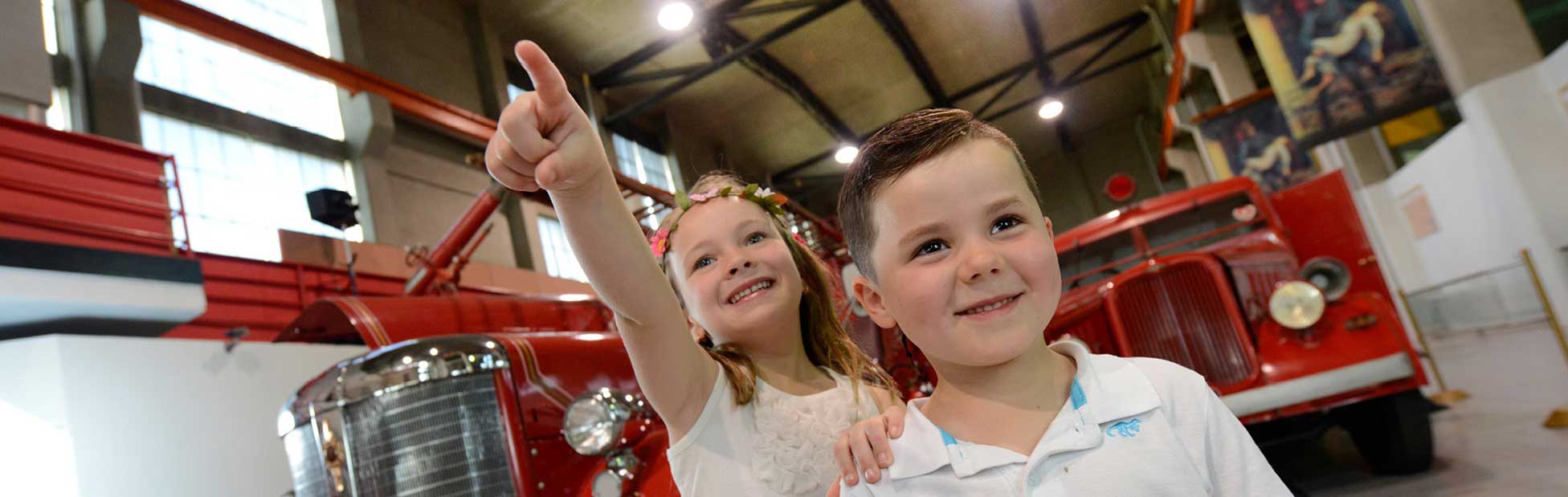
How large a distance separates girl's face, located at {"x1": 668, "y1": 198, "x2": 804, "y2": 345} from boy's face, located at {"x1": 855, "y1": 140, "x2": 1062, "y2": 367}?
539mm

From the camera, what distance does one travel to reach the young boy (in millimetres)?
901

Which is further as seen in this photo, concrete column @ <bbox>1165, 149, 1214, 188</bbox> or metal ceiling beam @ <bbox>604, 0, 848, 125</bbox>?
concrete column @ <bbox>1165, 149, 1214, 188</bbox>

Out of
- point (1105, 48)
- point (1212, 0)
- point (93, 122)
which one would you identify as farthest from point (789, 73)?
point (1212, 0)

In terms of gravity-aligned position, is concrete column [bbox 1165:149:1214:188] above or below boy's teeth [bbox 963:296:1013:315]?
above

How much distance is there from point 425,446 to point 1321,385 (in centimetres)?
322

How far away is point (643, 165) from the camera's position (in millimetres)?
6184

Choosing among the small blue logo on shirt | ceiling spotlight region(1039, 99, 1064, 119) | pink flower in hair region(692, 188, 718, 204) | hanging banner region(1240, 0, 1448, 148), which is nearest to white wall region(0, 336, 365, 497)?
pink flower in hair region(692, 188, 718, 204)

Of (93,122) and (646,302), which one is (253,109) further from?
(646,302)

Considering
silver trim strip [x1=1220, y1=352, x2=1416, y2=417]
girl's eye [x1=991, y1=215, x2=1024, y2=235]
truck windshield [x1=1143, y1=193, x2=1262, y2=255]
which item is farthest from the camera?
truck windshield [x1=1143, y1=193, x2=1262, y2=255]

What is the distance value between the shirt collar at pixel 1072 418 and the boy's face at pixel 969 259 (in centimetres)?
8

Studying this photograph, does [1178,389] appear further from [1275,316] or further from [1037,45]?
[1037,45]

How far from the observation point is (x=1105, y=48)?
981 cm

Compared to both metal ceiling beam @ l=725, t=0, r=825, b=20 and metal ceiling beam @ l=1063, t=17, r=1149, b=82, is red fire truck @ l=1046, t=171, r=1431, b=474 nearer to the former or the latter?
metal ceiling beam @ l=725, t=0, r=825, b=20

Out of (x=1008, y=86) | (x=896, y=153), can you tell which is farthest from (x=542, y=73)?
(x=1008, y=86)
